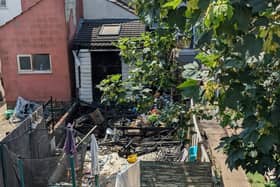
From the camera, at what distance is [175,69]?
7.22 metres

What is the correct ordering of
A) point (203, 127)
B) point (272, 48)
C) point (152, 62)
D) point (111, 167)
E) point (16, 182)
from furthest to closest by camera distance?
point (111, 167)
point (16, 182)
point (203, 127)
point (152, 62)
point (272, 48)

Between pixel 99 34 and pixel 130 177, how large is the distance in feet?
37.5

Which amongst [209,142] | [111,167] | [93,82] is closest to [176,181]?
[209,142]

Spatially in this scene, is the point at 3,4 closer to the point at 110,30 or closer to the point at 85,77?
the point at 110,30

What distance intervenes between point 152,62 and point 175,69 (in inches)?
16.9

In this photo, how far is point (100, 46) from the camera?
17125mm

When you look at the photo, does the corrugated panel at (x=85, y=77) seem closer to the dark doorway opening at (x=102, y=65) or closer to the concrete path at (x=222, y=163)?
→ the dark doorway opening at (x=102, y=65)

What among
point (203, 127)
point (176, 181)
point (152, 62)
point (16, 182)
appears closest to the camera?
point (176, 181)

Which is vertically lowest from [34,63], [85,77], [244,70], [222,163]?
[222,163]

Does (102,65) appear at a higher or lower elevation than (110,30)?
lower

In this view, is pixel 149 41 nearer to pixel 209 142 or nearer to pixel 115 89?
pixel 115 89

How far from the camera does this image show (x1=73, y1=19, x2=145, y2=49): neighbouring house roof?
17.2m

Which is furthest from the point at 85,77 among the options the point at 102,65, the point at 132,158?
the point at 132,158

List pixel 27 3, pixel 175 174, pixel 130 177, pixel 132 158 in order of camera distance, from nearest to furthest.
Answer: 1. pixel 175 174
2. pixel 130 177
3. pixel 132 158
4. pixel 27 3
